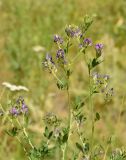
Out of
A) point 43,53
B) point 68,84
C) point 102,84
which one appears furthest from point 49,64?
point 43,53

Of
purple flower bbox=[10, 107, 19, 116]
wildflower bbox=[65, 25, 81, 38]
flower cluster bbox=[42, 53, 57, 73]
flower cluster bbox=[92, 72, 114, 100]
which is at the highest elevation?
wildflower bbox=[65, 25, 81, 38]

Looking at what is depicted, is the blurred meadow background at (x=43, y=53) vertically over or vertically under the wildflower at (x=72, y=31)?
over

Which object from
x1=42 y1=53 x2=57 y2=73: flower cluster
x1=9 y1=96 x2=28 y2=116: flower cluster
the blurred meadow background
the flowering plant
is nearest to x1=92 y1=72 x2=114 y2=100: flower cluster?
the flowering plant

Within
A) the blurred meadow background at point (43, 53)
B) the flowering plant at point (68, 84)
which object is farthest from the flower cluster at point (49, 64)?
the blurred meadow background at point (43, 53)

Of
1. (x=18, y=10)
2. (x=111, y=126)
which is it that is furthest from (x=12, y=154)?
(x=18, y=10)

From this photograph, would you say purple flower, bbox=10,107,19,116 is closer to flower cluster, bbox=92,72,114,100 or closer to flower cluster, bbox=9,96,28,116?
flower cluster, bbox=9,96,28,116

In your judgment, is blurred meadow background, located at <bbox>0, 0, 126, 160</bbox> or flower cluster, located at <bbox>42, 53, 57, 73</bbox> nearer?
flower cluster, located at <bbox>42, 53, 57, 73</bbox>

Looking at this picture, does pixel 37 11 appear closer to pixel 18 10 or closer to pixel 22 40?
pixel 18 10

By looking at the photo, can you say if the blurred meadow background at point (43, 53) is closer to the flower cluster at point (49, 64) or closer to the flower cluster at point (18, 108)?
the flower cluster at point (18, 108)
